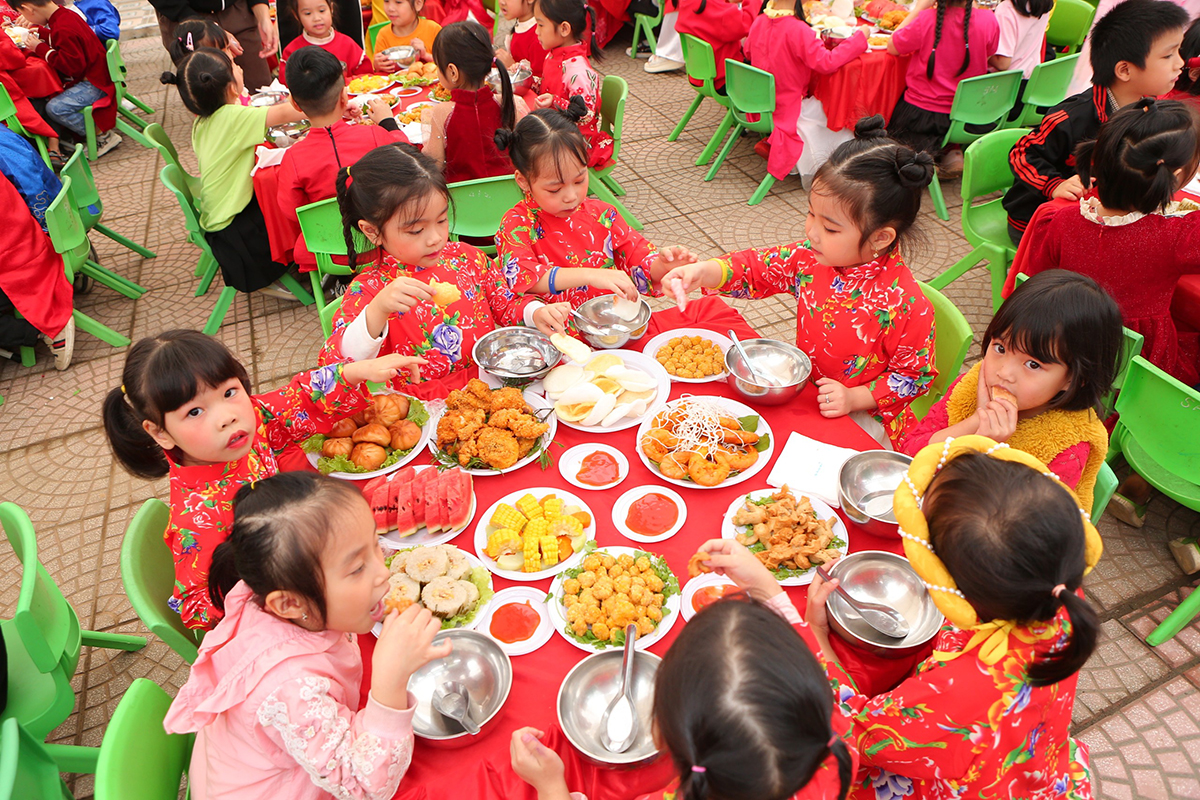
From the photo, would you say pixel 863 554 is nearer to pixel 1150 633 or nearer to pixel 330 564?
pixel 330 564

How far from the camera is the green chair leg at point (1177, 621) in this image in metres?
2.91

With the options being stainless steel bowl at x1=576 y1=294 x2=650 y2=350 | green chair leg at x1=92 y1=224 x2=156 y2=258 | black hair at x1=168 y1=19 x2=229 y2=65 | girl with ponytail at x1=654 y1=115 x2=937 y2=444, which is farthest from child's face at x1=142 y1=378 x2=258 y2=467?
green chair leg at x1=92 y1=224 x2=156 y2=258

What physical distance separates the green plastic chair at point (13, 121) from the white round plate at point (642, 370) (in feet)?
18.5

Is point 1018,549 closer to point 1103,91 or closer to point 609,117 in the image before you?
point 1103,91

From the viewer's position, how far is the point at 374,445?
2.31 m

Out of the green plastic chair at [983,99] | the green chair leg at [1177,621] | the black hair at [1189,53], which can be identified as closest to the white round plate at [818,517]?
the green chair leg at [1177,621]

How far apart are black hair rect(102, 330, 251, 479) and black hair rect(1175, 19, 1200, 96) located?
204 inches

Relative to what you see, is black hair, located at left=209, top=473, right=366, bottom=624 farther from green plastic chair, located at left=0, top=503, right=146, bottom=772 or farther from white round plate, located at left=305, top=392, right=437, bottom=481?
green plastic chair, located at left=0, top=503, right=146, bottom=772

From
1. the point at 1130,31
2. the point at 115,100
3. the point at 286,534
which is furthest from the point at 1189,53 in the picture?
the point at 115,100

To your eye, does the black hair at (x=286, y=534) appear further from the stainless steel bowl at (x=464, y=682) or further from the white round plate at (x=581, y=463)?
the white round plate at (x=581, y=463)

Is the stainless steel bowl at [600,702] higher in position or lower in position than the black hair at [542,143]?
lower

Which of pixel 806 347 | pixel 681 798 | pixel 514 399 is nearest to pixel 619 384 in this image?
pixel 514 399

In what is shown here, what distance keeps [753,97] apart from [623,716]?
17.2 feet

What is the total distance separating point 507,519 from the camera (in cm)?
203
